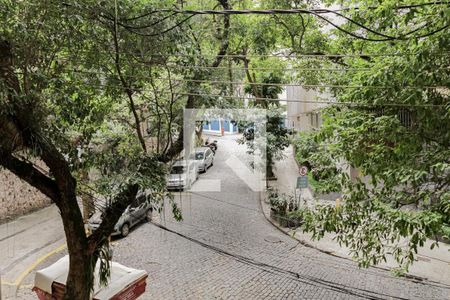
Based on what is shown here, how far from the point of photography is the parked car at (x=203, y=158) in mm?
17234

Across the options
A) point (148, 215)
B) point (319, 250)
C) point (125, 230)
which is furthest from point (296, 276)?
point (148, 215)

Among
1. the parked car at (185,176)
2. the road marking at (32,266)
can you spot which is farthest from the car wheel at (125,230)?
the parked car at (185,176)

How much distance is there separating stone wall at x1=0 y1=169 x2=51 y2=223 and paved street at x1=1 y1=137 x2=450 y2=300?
390 mm

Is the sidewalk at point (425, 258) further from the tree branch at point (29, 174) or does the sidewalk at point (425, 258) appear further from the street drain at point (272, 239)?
the tree branch at point (29, 174)

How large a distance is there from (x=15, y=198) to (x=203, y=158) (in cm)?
851

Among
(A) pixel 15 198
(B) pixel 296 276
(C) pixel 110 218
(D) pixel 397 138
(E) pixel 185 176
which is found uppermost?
(D) pixel 397 138

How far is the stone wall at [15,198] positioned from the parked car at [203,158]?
6.97 meters

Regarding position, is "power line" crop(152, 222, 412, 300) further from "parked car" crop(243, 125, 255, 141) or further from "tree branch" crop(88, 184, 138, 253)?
"parked car" crop(243, 125, 255, 141)

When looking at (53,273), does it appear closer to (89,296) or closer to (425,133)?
(89,296)

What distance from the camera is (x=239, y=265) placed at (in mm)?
8914

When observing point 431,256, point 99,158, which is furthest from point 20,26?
point 431,256

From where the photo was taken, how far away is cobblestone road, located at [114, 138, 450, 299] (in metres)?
7.48

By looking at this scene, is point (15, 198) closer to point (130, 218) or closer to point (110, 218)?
point (130, 218)

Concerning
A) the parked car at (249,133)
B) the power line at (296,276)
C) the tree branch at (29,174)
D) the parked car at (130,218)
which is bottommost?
the power line at (296,276)
